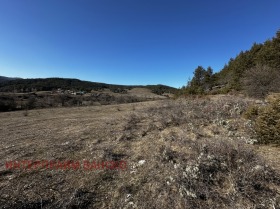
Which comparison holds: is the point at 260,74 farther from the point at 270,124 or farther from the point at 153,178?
the point at 153,178

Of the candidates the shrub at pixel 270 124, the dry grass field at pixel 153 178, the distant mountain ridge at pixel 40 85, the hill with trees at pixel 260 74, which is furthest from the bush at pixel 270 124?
the distant mountain ridge at pixel 40 85

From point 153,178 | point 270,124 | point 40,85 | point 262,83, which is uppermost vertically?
point 262,83

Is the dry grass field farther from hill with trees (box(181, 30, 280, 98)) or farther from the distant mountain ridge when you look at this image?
the distant mountain ridge

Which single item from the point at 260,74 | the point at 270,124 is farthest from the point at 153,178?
the point at 260,74

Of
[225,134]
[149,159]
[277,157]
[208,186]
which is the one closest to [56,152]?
[149,159]

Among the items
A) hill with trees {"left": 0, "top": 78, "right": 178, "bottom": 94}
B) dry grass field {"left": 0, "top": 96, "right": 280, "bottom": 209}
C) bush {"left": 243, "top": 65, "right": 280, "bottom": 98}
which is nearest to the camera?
dry grass field {"left": 0, "top": 96, "right": 280, "bottom": 209}

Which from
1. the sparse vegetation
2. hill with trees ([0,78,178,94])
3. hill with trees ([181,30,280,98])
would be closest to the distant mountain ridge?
hill with trees ([0,78,178,94])

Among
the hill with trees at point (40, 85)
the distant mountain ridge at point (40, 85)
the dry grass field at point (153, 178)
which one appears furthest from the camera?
the distant mountain ridge at point (40, 85)

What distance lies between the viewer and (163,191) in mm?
2879

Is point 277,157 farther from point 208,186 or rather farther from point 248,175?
point 208,186

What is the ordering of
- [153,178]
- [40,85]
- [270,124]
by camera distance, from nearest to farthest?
[153,178] < [270,124] < [40,85]

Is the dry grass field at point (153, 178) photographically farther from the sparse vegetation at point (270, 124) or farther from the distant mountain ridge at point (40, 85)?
the distant mountain ridge at point (40, 85)

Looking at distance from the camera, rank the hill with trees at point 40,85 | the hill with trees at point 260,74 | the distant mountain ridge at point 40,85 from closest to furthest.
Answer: the hill with trees at point 260,74
the hill with trees at point 40,85
the distant mountain ridge at point 40,85

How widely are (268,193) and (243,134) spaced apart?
3.09 m
